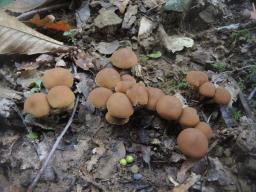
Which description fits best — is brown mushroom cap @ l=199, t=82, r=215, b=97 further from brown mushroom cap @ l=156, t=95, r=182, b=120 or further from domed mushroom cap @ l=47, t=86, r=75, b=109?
domed mushroom cap @ l=47, t=86, r=75, b=109

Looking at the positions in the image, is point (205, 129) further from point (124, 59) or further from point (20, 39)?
point (20, 39)

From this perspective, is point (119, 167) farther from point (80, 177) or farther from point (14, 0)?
point (14, 0)

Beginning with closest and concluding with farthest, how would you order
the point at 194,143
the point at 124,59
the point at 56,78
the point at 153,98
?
the point at 194,143 < the point at 153,98 < the point at 56,78 < the point at 124,59

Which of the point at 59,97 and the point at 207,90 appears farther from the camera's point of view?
the point at 207,90

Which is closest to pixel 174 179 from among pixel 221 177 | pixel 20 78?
pixel 221 177

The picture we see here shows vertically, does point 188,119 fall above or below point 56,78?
below

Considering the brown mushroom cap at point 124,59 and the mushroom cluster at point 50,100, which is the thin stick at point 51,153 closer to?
the mushroom cluster at point 50,100

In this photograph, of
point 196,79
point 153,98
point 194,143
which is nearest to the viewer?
point 194,143

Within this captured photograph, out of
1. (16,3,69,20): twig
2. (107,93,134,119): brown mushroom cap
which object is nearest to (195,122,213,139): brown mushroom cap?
(107,93,134,119): brown mushroom cap

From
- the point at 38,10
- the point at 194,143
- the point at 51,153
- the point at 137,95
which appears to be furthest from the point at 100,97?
the point at 38,10

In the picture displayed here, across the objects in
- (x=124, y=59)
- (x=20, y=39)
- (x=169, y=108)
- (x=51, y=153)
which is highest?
(x=20, y=39)
